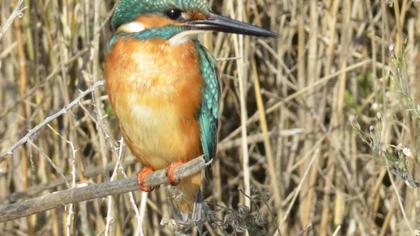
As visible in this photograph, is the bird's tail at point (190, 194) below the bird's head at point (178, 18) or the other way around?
below

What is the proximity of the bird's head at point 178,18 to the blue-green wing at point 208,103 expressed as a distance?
15 centimetres

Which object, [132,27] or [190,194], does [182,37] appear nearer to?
[132,27]

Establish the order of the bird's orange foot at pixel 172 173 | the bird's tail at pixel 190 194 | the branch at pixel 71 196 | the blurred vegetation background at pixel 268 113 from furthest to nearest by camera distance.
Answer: the blurred vegetation background at pixel 268 113 → the bird's tail at pixel 190 194 → the bird's orange foot at pixel 172 173 → the branch at pixel 71 196

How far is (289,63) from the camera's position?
162 inches

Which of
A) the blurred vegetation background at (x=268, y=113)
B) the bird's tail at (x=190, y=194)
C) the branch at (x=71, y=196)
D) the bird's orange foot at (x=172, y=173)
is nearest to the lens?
the branch at (x=71, y=196)

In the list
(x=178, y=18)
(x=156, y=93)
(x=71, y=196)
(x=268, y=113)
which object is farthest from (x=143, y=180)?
(x=268, y=113)

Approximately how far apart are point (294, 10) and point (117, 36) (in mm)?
1249

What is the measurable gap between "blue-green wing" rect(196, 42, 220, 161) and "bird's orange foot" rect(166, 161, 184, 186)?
18 cm

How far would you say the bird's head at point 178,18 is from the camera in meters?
2.81

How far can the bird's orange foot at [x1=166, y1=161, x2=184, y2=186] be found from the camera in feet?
9.10

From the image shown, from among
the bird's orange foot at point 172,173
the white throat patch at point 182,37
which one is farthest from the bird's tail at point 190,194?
the white throat patch at point 182,37

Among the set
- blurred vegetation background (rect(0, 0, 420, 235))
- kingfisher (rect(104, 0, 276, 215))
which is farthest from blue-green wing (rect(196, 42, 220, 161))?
blurred vegetation background (rect(0, 0, 420, 235))

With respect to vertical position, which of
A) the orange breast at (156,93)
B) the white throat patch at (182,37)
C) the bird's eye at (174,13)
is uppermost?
the bird's eye at (174,13)

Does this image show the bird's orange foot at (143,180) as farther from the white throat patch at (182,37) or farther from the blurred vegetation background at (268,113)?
the blurred vegetation background at (268,113)
